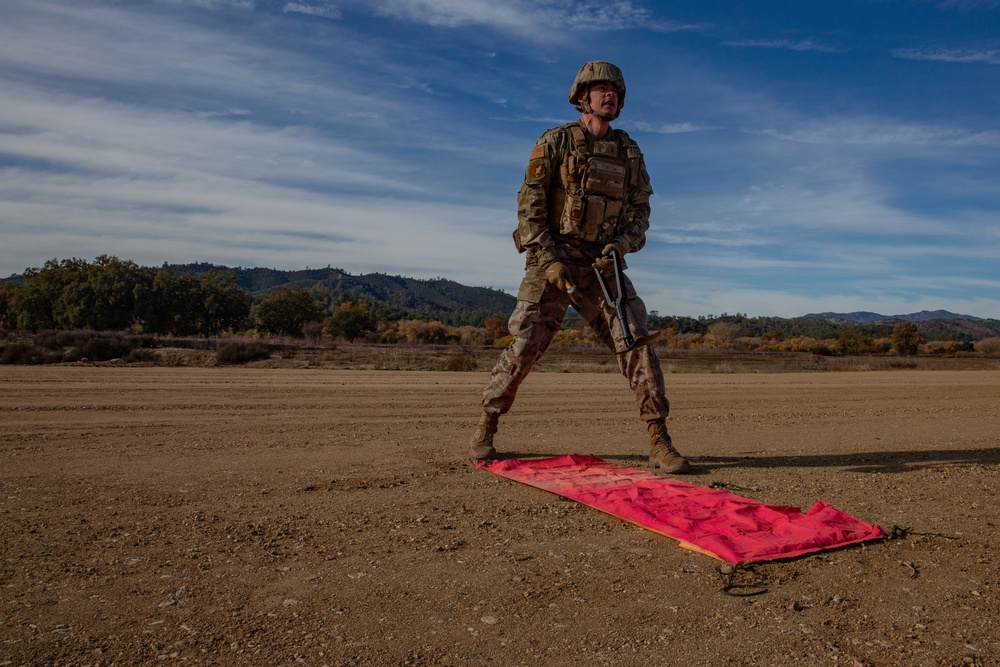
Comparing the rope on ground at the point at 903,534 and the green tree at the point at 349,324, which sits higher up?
the green tree at the point at 349,324

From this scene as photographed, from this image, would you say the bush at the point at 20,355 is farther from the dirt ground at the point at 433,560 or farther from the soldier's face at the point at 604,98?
the soldier's face at the point at 604,98

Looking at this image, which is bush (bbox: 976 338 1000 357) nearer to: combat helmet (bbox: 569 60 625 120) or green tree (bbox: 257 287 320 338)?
green tree (bbox: 257 287 320 338)

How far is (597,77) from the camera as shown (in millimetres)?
6137

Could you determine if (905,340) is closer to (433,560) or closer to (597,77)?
(597,77)

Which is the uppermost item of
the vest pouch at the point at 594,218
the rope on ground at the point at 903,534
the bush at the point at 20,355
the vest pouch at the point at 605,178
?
the vest pouch at the point at 605,178

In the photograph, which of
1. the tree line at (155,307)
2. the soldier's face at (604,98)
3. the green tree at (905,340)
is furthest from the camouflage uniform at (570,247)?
the green tree at (905,340)

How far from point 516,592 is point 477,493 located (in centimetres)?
188

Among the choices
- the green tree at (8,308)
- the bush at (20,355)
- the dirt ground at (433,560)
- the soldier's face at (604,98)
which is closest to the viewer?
the dirt ground at (433,560)

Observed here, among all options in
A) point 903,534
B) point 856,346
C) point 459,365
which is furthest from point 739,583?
point 856,346

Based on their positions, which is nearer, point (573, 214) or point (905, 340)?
point (573, 214)

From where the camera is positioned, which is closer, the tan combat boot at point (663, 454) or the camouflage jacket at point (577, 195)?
the tan combat boot at point (663, 454)

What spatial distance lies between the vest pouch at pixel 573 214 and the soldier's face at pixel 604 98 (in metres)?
0.71

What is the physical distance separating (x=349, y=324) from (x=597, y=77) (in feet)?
138

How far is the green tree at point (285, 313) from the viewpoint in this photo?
4516 cm
